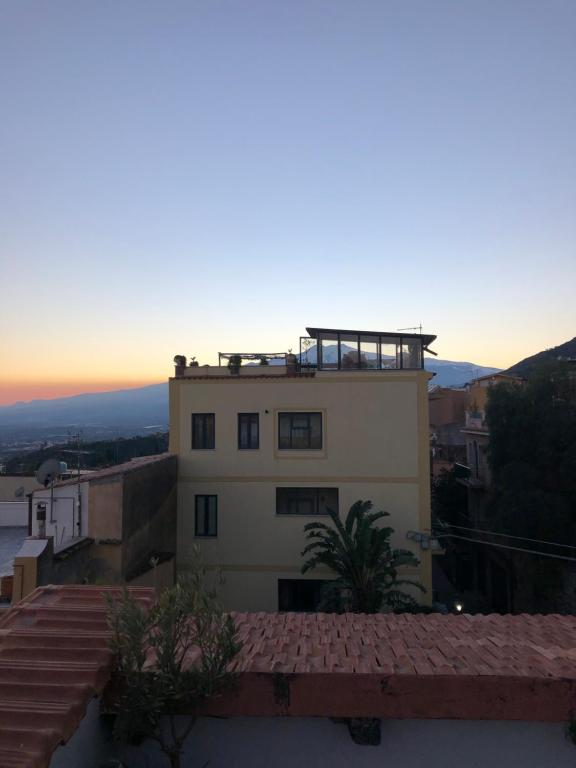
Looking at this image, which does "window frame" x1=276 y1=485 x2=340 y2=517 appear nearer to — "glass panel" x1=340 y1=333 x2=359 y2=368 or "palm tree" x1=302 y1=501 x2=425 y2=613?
"palm tree" x1=302 y1=501 x2=425 y2=613

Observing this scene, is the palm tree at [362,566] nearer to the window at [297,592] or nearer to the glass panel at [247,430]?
the window at [297,592]

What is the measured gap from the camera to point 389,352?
1983 centimetres

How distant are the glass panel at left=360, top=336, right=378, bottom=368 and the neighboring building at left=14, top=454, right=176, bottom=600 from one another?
8928mm

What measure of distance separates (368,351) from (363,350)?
0.59 feet

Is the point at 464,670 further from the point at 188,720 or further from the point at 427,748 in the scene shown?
the point at 188,720

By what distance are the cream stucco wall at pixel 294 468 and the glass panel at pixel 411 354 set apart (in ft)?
5.54

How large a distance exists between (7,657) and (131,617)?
1.11 metres

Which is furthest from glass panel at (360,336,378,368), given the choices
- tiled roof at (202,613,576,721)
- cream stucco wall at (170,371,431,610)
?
tiled roof at (202,613,576,721)

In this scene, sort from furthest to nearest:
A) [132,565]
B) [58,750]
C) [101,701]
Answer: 1. [132,565]
2. [101,701]
3. [58,750]

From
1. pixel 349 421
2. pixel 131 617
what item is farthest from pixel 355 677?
pixel 349 421

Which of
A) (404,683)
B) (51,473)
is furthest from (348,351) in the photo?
(404,683)

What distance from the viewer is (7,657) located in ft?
12.3

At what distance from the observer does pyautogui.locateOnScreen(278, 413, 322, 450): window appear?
18125 mm

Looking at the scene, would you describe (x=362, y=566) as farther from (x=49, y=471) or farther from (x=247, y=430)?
(x=49, y=471)
